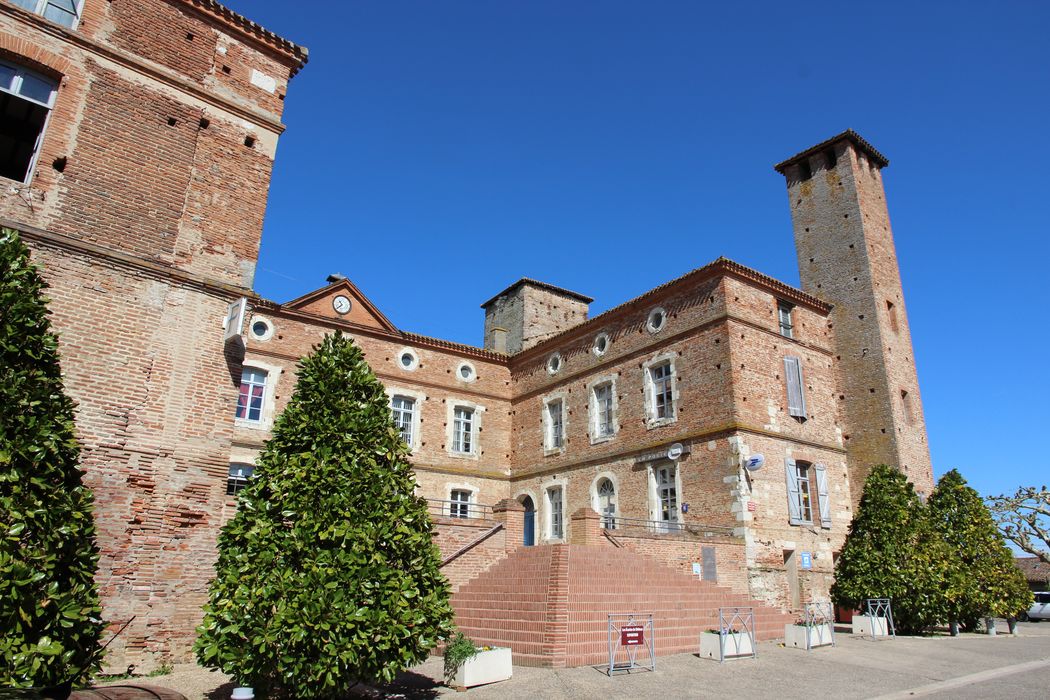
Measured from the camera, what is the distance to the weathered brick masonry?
810 cm

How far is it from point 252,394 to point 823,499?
55.5 ft

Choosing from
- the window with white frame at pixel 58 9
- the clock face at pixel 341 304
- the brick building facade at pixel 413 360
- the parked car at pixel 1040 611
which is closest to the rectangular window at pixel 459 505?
the brick building facade at pixel 413 360

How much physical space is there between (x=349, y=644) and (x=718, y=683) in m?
5.38

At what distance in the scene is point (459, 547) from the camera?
47.6 ft

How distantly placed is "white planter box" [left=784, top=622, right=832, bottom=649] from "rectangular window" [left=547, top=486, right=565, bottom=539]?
9337mm

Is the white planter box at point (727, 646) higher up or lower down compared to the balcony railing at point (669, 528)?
lower down

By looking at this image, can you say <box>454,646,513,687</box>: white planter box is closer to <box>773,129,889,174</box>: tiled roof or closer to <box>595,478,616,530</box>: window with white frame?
<box>595,478,616,530</box>: window with white frame

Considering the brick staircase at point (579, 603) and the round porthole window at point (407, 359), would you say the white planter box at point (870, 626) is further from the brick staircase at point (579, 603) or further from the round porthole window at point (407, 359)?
the round porthole window at point (407, 359)

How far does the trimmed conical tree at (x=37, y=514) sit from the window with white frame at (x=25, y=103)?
124 inches

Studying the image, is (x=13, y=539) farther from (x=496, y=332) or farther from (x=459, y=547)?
(x=496, y=332)

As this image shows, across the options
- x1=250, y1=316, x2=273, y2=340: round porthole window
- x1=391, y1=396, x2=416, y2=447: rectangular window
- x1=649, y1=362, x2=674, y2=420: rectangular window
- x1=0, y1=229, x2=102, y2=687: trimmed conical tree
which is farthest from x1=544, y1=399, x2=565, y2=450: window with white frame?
x1=0, y1=229, x2=102, y2=687: trimmed conical tree

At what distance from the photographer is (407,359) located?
2289 cm

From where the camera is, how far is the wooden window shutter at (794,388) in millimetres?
18469

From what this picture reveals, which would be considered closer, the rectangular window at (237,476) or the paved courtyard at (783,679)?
the paved courtyard at (783,679)
